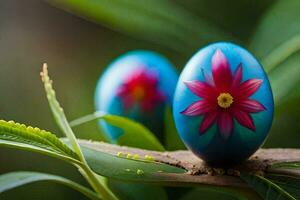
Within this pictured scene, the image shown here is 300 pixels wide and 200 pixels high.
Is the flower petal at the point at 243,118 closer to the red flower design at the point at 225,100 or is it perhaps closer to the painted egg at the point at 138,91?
the red flower design at the point at 225,100

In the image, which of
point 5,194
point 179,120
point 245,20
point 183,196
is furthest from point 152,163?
point 245,20

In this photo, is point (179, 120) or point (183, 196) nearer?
point (179, 120)

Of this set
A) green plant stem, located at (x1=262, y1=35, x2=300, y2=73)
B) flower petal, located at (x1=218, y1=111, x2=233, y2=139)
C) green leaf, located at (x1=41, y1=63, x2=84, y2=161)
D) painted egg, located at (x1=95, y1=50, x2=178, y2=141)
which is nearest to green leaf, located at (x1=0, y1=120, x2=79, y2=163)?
green leaf, located at (x1=41, y1=63, x2=84, y2=161)

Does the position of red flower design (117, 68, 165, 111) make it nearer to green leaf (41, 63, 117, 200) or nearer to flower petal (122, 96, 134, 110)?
flower petal (122, 96, 134, 110)

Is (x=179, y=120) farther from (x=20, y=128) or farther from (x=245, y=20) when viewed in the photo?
(x=245, y=20)

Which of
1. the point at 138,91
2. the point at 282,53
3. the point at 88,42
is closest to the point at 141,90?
the point at 138,91

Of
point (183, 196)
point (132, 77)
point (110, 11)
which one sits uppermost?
point (110, 11)

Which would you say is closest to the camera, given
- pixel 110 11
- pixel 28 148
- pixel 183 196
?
pixel 28 148

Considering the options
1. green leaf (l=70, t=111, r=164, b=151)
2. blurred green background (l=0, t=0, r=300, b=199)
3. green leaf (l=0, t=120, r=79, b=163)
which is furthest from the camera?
blurred green background (l=0, t=0, r=300, b=199)
